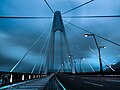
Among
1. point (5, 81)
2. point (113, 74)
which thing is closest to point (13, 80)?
point (5, 81)

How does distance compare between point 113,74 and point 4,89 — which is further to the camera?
point 113,74

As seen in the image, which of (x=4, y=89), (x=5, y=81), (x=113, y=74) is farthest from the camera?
(x=113, y=74)

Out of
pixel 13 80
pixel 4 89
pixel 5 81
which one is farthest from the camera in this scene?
pixel 13 80

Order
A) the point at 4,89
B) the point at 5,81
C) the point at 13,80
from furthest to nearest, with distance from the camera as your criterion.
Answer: the point at 13,80, the point at 5,81, the point at 4,89

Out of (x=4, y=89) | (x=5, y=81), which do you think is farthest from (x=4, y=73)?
(x=4, y=89)

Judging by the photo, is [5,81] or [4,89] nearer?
[4,89]

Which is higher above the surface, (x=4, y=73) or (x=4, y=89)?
(x=4, y=73)

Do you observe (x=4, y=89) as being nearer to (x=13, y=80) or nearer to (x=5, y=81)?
(x=5, y=81)

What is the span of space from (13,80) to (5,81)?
204cm

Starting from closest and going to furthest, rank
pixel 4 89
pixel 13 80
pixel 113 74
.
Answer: pixel 4 89 → pixel 13 80 → pixel 113 74

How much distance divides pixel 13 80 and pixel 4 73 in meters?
2.18

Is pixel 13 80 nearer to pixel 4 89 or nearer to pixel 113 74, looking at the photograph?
pixel 4 89

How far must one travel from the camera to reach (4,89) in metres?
9.17

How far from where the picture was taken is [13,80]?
12.7m
